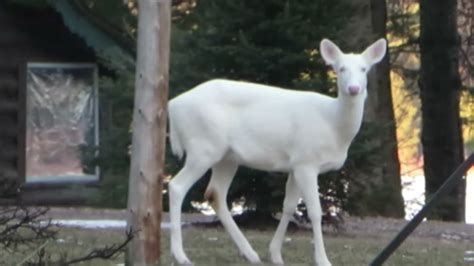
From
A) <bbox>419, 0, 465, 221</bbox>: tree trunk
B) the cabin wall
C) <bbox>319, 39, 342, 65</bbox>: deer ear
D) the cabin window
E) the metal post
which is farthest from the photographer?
<bbox>419, 0, 465, 221</bbox>: tree trunk

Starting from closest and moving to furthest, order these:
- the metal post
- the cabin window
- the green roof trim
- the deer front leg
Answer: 1. the metal post
2. the deer front leg
3. the green roof trim
4. the cabin window

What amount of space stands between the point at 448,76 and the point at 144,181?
15739 millimetres

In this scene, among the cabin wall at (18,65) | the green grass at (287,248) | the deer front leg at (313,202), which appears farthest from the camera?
the cabin wall at (18,65)

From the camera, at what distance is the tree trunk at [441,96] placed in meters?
25.6

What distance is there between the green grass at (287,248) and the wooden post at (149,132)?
84 cm

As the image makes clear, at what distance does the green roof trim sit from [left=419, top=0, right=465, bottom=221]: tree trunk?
6.60 metres

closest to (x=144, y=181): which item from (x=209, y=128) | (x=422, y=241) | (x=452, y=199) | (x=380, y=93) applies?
(x=209, y=128)

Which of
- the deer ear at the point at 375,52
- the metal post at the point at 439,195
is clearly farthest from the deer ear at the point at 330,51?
the metal post at the point at 439,195

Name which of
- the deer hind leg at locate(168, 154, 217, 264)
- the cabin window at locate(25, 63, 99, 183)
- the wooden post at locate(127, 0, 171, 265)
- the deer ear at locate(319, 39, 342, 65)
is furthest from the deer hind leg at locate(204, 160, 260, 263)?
the cabin window at locate(25, 63, 99, 183)

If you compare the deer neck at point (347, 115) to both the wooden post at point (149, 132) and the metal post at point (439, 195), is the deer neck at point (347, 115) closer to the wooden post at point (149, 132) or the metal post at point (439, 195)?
the metal post at point (439, 195)

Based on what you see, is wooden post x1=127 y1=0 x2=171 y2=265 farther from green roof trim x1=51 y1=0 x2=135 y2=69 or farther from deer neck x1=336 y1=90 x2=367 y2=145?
green roof trim x1=51 y1=0 x2=135 y2=69

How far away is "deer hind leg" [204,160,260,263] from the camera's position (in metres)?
12.4

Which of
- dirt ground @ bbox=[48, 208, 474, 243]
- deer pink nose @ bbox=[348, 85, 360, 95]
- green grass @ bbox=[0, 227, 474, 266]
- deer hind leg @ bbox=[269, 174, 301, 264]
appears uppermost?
deer pink nose @ bbox=[348, 85, 360, 95]

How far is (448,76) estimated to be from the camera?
25797 mm
